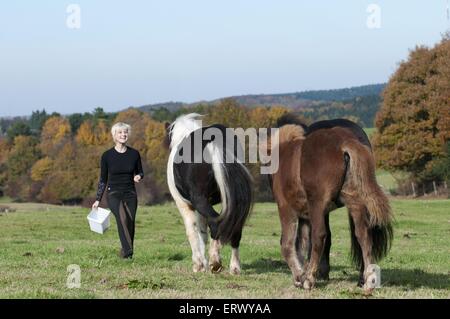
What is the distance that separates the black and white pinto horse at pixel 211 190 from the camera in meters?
10.3

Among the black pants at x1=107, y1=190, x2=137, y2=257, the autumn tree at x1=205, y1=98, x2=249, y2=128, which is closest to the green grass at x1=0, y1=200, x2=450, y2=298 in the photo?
the black pants at x1=107, y1=190, x2=137, y2=257

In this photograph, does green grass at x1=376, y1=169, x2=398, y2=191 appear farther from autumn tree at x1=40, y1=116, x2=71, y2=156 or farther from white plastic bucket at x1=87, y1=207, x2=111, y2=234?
white plastic bucket at x1=87, y1=207, x2=111, y2=234

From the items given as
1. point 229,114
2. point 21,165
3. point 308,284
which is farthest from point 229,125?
point 21,165

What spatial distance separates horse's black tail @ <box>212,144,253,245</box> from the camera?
10.3m

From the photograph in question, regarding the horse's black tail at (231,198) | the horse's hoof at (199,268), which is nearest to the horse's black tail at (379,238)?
the horse's black tail at (231,198)

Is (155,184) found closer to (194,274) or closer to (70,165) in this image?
(70,165)

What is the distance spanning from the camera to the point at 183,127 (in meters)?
11.6

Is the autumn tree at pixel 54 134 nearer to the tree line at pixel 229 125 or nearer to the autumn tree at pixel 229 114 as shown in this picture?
the tree line at pixel 229 125

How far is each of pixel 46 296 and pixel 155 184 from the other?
67.6 metres

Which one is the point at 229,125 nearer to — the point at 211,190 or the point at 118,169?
the point at 118,169

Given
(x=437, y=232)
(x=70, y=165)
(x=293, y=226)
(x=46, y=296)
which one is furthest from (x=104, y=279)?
(x=70, y=165)

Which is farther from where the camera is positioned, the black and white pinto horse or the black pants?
the black pants

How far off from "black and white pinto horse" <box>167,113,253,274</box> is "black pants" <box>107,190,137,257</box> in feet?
3.80

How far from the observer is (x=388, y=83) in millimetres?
55031
